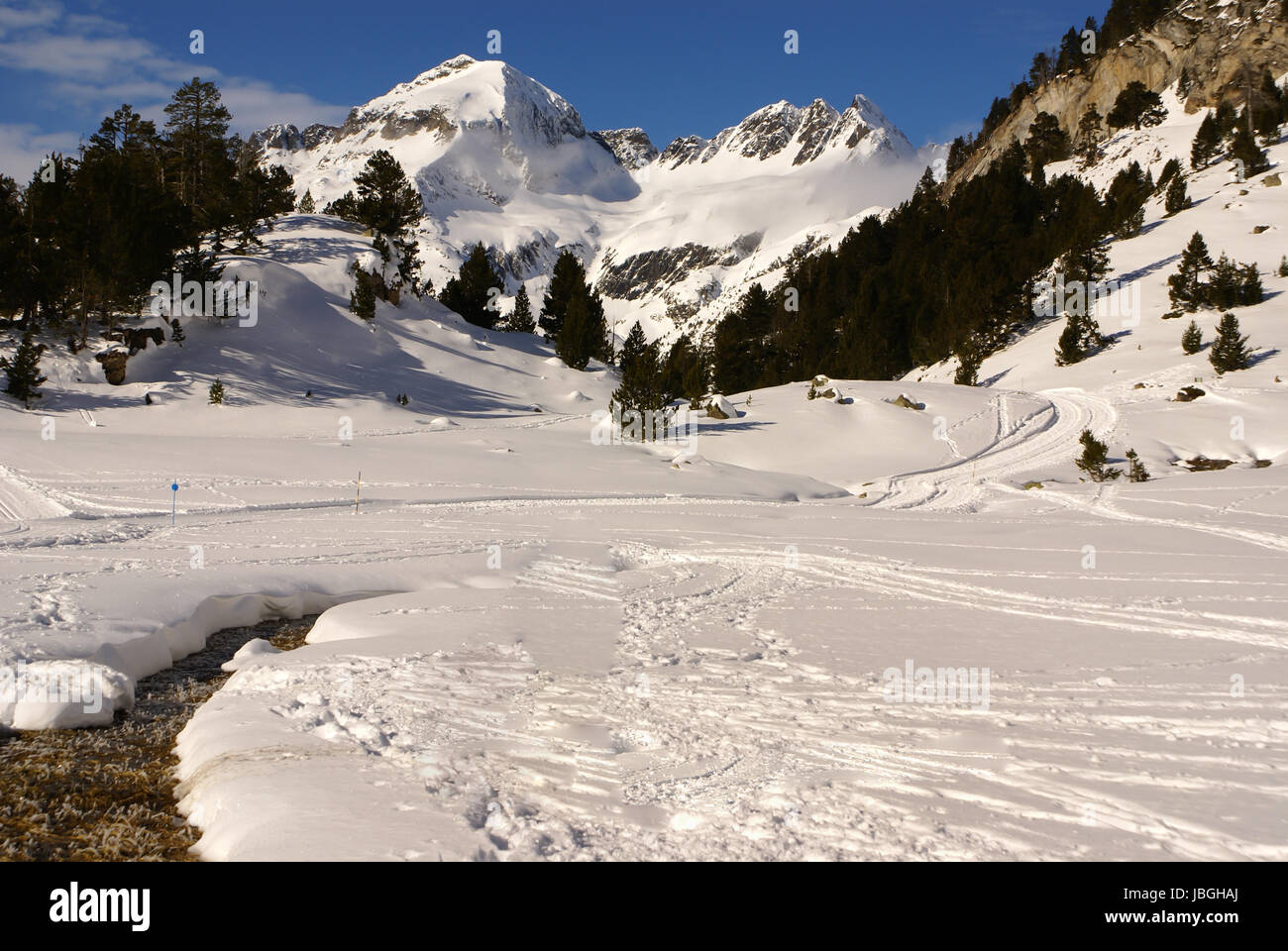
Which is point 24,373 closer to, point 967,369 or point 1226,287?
point 967,369

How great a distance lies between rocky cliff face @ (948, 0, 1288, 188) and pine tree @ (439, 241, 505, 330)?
62.7 m

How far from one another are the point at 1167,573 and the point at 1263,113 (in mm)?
80649

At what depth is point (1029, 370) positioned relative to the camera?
42.7m

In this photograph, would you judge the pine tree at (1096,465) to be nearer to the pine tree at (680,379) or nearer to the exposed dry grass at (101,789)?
the pine tree at (680,379)

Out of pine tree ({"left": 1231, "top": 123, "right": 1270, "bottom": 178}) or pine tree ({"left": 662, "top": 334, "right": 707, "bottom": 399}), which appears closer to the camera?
pine tree ({"left": 662, "top": 334, "right": 707, "bottom": 399})

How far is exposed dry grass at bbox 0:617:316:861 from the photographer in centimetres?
482

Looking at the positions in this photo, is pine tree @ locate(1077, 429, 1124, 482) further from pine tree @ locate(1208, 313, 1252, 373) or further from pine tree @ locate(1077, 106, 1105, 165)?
pine tree @ locate(1077, 106, 1105, 165)

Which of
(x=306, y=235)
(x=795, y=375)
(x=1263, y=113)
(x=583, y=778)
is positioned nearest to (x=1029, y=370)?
(x=795, y=375)

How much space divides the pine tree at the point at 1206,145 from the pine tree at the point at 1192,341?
4435 centimetres

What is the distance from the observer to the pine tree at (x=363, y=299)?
A: 125ft

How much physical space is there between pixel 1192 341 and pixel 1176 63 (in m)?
78.3

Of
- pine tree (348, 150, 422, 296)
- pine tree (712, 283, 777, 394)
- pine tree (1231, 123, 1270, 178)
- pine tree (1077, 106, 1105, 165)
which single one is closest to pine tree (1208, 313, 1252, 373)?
pine tree (712, 283, 777, 394)

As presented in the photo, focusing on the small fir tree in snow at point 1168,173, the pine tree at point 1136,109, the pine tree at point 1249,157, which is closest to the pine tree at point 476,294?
the small fir tree in snow at point 1168,173
